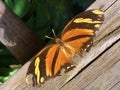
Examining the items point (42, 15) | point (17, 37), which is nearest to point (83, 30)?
point (17, 37)

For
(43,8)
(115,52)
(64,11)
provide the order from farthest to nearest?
(43,8) → (64,11) → (115,52)

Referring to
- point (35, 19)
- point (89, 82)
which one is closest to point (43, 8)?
point (35, 19)

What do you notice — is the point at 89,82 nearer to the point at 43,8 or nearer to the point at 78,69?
the point at 78,69

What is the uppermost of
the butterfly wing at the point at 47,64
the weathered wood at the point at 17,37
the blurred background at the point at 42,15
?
the weathered wood at the point at 17,37

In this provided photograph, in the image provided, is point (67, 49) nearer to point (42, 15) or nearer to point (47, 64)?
point (47, 64)

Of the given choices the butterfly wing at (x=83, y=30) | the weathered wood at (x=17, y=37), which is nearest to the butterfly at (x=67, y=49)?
the butterfly wing at (x=83, y=30)

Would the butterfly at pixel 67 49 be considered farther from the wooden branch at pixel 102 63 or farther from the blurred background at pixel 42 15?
the blurred background at pixel 42 15

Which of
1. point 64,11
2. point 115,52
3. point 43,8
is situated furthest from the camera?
point 43,8
